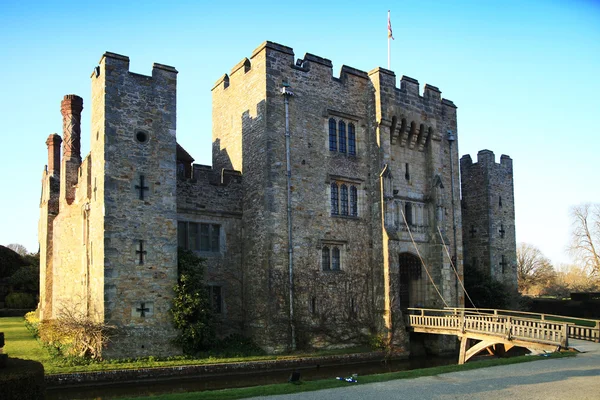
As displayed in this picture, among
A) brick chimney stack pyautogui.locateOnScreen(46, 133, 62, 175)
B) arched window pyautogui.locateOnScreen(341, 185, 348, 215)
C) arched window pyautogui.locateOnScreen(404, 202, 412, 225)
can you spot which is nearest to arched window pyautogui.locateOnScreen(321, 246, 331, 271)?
arched window pyautogui.locateOnScreen(341, 185, 348, 215)

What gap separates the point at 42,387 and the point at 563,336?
16130 millimetres

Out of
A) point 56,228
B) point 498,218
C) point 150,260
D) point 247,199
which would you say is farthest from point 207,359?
point 498,218

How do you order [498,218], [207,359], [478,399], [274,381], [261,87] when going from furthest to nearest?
[498,218] < [261,87] < [207,359] < [274,381] < [478,399]

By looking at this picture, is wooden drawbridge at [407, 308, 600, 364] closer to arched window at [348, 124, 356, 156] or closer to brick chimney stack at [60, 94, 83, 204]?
arched window at [348, 124, 356, 156]

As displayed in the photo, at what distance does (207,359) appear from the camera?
66.1 feet

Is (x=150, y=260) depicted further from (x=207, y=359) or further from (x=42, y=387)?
(x=42, y=387)

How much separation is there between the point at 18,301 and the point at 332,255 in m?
30.2

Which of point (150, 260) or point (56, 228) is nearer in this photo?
point (150, 260)

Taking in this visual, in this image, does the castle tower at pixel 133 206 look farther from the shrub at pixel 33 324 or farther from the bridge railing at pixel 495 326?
the bridge railing at pixel 495 326

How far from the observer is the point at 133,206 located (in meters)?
20.4


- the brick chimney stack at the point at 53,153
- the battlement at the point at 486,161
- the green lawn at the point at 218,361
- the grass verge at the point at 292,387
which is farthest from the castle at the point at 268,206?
the grass verge at the point at 292,387

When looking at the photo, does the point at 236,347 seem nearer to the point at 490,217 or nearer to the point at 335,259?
the point at 335,259

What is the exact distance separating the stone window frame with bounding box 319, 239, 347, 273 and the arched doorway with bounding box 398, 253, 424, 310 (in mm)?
4078

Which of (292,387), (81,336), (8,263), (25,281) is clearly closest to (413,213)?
(292,387)
